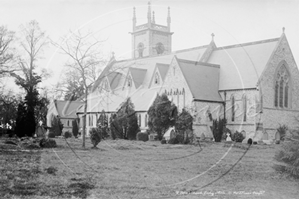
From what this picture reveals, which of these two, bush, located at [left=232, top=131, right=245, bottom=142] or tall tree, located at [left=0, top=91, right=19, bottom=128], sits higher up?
tall tree, located at [left=0, top=91, right=19, bottom=128]

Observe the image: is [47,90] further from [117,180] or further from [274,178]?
[274,178]

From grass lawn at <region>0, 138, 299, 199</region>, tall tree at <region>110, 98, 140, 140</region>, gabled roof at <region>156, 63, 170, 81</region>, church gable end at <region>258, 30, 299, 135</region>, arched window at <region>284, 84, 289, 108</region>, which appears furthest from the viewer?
gabled roof at <region>156, 63, 170, 81</region>

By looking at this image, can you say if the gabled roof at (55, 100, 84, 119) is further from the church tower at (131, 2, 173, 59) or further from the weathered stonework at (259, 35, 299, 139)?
the weathered stonework at (259, 35, 299, 139)

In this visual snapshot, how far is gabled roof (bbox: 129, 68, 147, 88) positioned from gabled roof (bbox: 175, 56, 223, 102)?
5893mm

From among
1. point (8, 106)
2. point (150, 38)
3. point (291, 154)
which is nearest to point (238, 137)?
point (8, 106)

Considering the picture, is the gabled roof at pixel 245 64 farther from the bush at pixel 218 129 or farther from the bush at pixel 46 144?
the bush at pixel 46 144

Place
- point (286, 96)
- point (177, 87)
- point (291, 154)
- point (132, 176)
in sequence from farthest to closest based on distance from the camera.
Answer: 1. point (286, 96)
2. point (177, 87)
3. point (132, 176)
4. point (291, 154)

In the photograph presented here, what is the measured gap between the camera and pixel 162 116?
40.2 meters

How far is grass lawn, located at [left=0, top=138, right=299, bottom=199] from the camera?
16.2m

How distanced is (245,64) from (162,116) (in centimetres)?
1144

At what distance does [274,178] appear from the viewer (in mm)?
19375

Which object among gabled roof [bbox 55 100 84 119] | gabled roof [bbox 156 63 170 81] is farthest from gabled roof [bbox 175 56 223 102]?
gabled roof [bbox 55 100 84 119]

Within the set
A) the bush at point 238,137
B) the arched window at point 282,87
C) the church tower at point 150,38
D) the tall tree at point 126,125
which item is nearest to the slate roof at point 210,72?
the arched window at point 282,87

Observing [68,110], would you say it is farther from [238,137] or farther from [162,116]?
[238,137]
